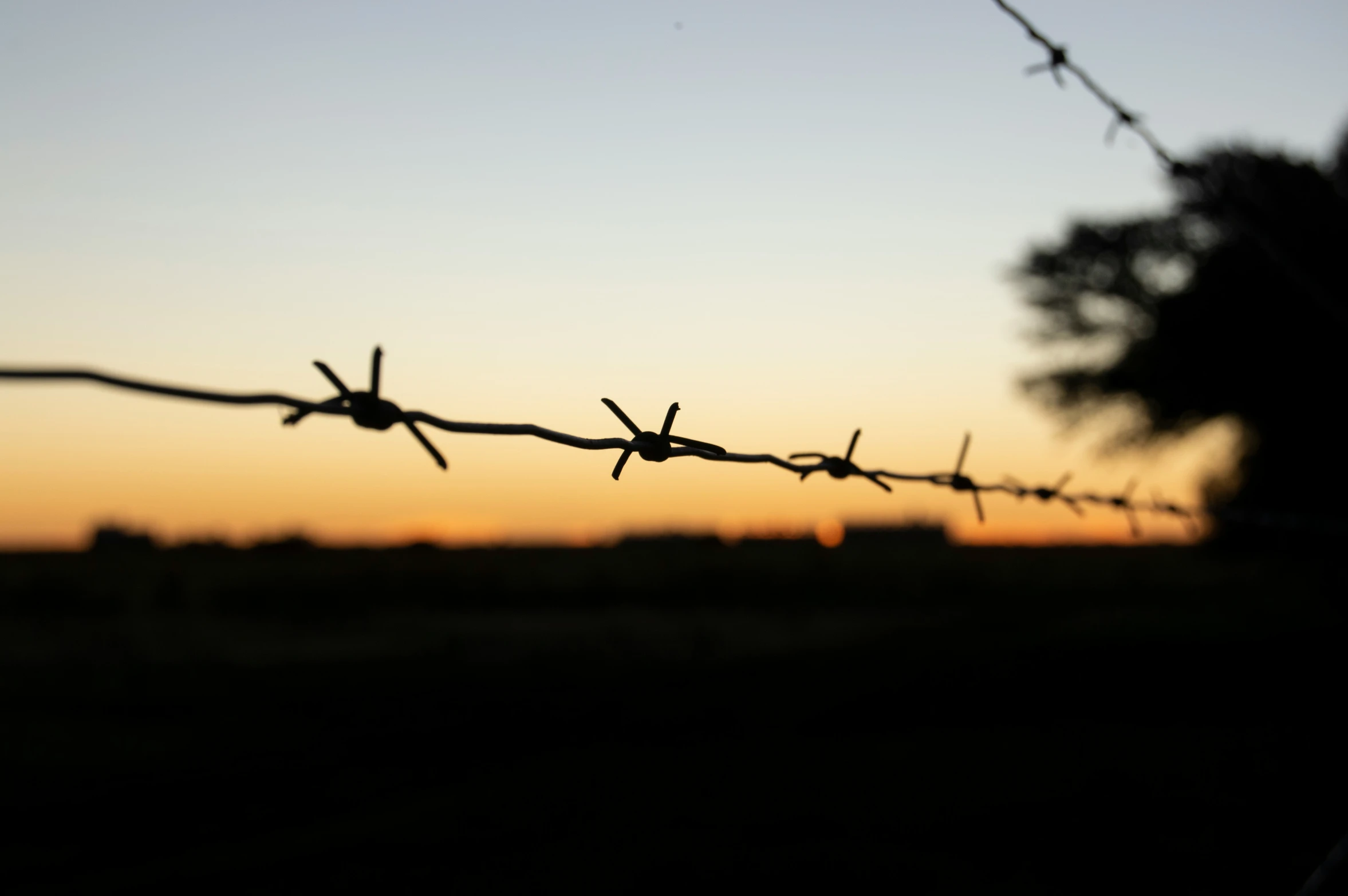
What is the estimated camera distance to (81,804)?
7.81 metres

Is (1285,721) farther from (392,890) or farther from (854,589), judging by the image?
(854,589)

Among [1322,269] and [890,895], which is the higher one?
[1322,269]

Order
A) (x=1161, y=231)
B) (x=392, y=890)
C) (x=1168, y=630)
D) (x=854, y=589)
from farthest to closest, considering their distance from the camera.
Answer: (x=854, y=589), (x=1168, y=630), (x=1161, y=231), (x=392, y=890)

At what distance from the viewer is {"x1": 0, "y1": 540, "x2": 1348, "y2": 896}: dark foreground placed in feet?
20.2

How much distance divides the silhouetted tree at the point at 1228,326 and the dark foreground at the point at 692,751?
2713mm

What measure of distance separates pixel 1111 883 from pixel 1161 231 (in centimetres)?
1155

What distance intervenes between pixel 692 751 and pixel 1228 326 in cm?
963

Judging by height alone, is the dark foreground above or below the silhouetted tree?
below

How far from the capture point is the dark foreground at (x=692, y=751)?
615 centimetres

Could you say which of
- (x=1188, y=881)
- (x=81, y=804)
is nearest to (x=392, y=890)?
(x=81, y=804)

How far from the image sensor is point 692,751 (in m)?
9.18

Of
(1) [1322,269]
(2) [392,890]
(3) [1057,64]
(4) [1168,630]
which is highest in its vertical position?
(1) [1322,269]

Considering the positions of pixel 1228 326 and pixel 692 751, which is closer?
pixel 692 751

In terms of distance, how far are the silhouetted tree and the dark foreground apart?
8.90 ft
